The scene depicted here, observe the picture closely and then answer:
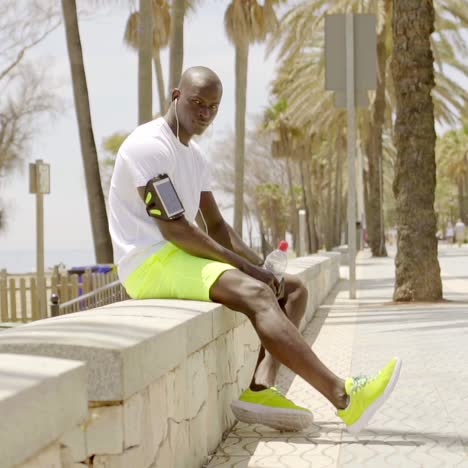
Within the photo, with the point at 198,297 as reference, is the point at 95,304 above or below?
below

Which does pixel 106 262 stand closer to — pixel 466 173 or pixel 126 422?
pixel 126 422

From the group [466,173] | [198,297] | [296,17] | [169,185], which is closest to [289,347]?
[198,297]

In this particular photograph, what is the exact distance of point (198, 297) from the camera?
4438 millimetres

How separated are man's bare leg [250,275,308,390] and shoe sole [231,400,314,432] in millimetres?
110

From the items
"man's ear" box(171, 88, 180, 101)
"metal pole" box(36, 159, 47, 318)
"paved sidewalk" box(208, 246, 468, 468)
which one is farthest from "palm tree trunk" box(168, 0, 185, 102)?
"man's ear" box(171, 88, 180, 101)

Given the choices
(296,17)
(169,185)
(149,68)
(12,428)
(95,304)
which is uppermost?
(296,17)

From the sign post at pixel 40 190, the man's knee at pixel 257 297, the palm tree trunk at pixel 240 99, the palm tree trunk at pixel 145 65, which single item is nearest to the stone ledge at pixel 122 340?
the man's knee at pixel 257 297

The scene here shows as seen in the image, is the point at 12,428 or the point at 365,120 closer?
the point at 12,428

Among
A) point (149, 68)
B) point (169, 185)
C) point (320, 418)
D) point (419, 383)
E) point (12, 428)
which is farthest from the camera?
point (149, 68)

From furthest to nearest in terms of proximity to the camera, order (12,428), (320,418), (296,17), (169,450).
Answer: (296,17)
(320,418)
(169,450)
(12,428)

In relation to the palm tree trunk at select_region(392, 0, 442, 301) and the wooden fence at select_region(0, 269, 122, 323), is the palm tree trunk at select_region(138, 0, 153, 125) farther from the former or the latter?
the palm tree trunk at select_region(392, 0, 442, 301)

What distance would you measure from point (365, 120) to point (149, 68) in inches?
926

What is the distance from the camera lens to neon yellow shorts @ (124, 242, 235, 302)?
438 cm

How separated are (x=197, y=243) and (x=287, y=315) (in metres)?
0.70
